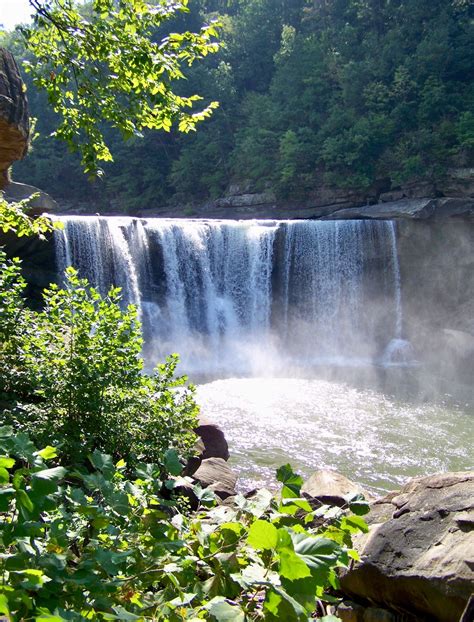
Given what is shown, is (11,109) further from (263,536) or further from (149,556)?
(263,536)

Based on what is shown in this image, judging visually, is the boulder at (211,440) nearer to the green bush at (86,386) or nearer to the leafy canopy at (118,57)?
the green bush at (86,386)

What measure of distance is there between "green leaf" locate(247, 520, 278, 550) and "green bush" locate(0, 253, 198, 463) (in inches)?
121

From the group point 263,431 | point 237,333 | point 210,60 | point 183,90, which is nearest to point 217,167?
point 183,90

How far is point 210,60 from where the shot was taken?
35.6 m

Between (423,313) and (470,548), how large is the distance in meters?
17.0

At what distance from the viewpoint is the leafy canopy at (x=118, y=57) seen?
13.9 ft

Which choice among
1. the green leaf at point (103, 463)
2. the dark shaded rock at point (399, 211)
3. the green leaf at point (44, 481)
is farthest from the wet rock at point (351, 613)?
the dark shaded rock at point (399, 211)

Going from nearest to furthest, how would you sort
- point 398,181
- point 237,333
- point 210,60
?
point 237,333
point 398,181
point 210,60

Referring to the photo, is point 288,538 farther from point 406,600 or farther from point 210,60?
point 210,60

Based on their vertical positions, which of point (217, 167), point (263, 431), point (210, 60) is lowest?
point (263, 431)

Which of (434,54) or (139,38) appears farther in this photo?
(434,54)

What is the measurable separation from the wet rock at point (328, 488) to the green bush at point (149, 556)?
3.90m

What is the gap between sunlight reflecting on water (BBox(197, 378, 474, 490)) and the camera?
29.8ft

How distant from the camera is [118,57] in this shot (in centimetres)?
441
